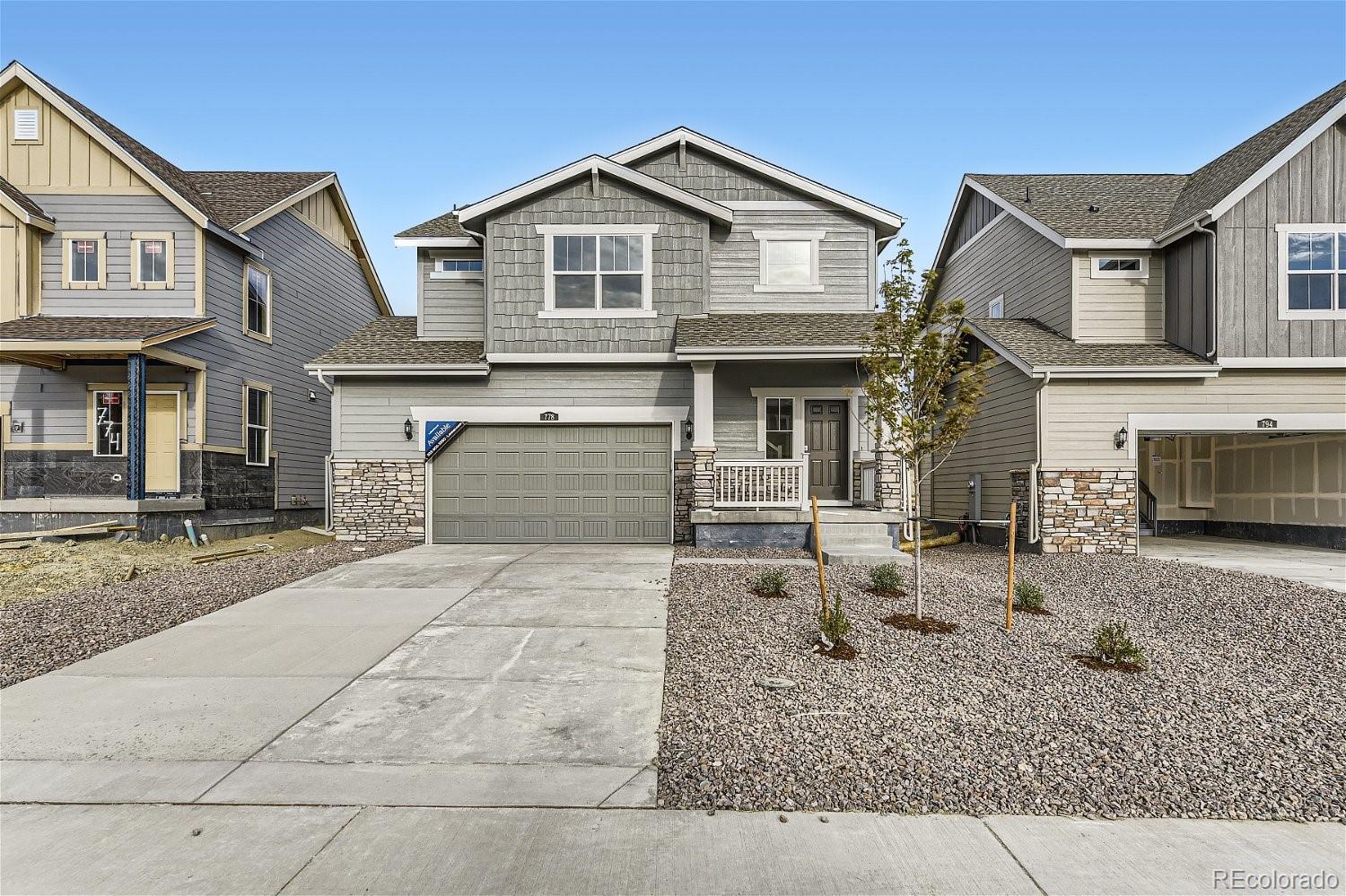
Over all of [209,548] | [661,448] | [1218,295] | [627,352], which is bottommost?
[209,548]

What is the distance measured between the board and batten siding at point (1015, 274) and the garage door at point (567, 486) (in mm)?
7659

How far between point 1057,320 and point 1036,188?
3845mm

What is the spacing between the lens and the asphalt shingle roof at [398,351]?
1370 cm

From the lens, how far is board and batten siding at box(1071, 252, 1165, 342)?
46.8ft

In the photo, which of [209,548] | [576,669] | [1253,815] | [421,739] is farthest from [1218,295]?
[209,548]

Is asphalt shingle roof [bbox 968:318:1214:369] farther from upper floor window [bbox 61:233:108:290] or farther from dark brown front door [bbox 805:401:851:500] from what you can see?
upper floor window [bbox 61:233:108:290]

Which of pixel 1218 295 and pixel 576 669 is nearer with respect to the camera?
pixel 576 669

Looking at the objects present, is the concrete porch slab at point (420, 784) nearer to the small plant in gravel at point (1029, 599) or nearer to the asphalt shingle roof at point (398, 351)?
the small plant in gravel at point (1029, 599)

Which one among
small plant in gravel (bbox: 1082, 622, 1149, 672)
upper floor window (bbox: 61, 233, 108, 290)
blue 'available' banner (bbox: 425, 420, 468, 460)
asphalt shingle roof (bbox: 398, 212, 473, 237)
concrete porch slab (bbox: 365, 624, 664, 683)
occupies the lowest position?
concrete porch slab (bbox: 365, 624, 664, 683)

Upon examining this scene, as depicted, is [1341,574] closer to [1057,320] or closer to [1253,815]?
[1057,320]

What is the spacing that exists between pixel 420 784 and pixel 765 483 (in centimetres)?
951

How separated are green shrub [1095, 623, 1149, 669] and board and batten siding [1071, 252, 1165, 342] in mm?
9735

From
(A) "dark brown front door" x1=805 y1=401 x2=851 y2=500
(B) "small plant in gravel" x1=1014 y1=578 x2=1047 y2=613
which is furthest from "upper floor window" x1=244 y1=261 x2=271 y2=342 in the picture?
(B) "small plant in gravel" x1=1014 y1=578 x2=1047 y2=613

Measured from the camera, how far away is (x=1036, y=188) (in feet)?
55.3
